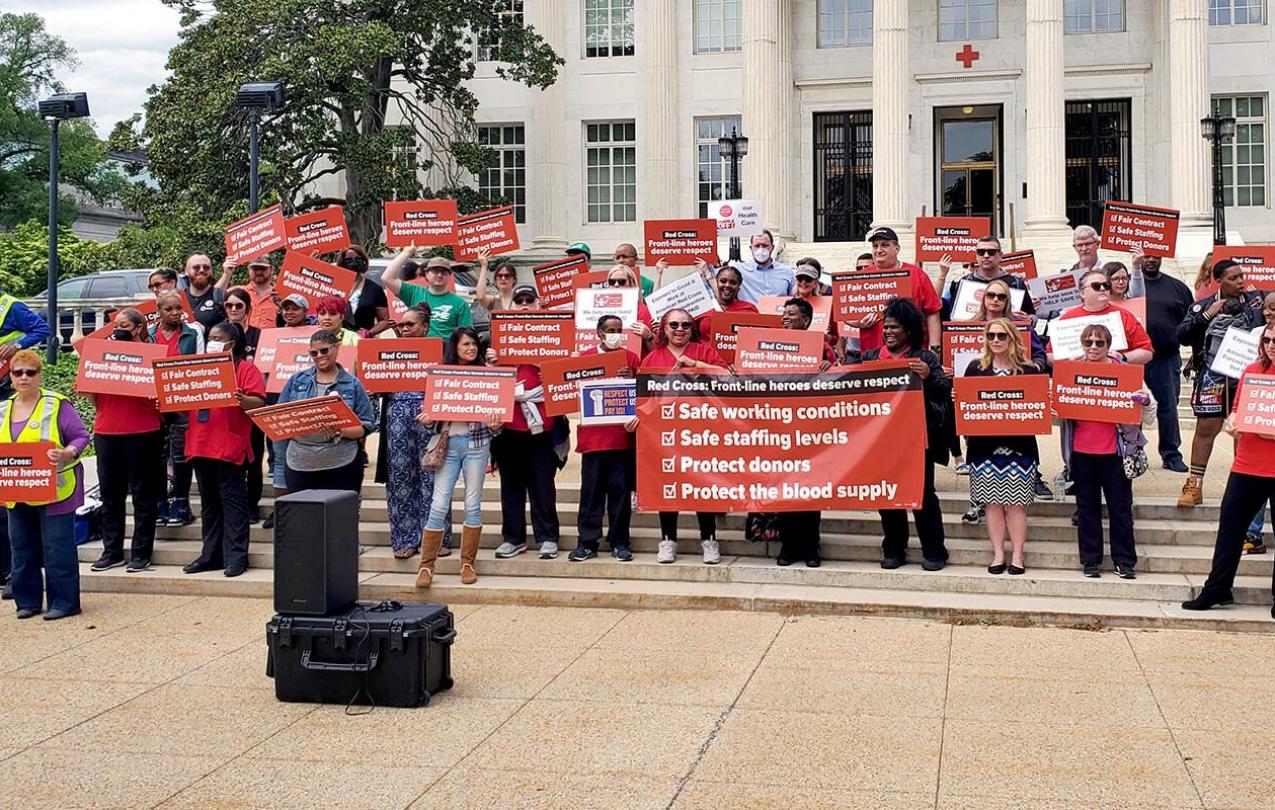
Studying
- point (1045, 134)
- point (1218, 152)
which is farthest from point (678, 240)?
point (1045, 134)

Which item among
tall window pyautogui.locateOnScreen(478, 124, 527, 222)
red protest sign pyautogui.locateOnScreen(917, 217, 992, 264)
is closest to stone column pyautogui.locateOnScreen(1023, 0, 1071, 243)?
tall window pyautogui.locateOnScreen(478, 124, 527, 222)

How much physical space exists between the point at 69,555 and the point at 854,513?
20.8ft

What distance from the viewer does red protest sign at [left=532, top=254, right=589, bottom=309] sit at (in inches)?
567

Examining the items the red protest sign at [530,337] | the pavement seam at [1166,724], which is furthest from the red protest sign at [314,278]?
the pavement seam at [1166,724]

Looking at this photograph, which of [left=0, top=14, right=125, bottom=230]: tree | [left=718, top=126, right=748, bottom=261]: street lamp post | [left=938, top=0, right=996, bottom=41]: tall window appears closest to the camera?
[left=718, top=126, right=748, bottom=261]: street lamp post

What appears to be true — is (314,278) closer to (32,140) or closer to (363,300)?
(363,300)

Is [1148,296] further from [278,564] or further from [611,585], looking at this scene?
[278,564]

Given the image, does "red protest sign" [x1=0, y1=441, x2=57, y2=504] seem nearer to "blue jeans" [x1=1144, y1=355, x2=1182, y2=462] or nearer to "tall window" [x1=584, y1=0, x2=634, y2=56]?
"blue jeans" [x1=1144, y1=355, x2=1182, y2=462]

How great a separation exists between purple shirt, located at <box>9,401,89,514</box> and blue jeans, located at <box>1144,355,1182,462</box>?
9918mm

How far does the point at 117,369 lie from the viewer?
457 inches

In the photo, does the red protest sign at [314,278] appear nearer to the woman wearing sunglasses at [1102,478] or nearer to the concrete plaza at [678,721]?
the concrete plaza at [678,721]

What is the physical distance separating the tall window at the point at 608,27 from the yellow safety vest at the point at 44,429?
1136 inches

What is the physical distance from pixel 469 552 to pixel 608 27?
28.9 m

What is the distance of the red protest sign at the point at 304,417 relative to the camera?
418 inches
